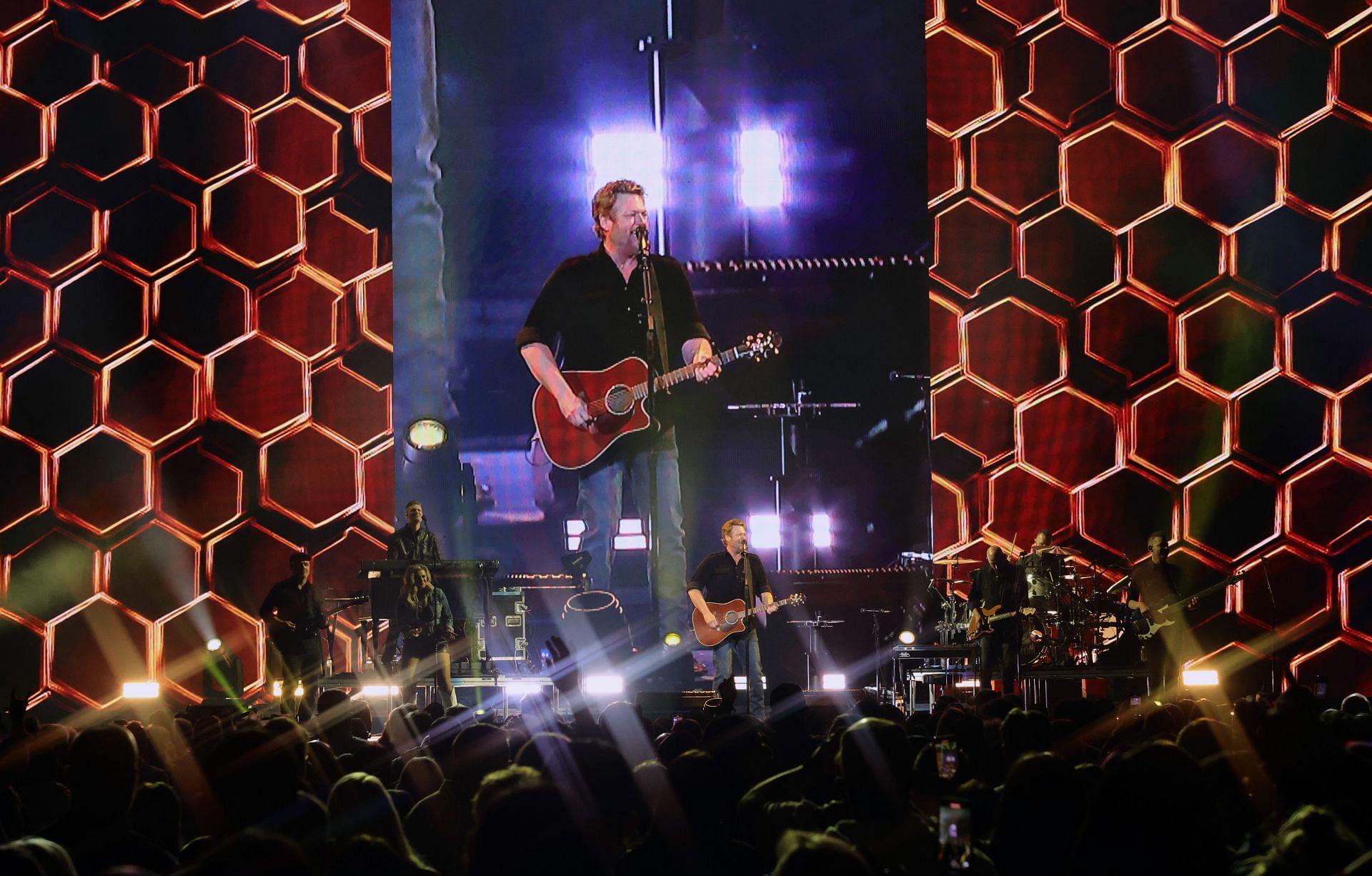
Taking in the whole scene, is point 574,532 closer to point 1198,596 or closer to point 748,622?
point 748,622

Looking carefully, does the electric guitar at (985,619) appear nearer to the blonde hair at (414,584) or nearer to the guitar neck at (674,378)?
the guitar neck at (674,378)

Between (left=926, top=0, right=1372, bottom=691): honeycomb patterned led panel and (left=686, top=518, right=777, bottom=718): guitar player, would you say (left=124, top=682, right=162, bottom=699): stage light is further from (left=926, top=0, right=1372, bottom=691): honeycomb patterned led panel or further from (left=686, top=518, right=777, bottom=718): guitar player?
(left=926, top=0, right=1372, bottom=691): honeycomb patterned led panel

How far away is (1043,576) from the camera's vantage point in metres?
7.02

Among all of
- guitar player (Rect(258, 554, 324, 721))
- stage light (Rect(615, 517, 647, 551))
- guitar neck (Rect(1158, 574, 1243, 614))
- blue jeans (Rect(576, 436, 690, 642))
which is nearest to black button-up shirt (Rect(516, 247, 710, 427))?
blue jeans (Rect(576, 436, 690, 642))

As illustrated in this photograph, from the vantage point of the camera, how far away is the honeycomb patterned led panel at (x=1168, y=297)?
7.86 m

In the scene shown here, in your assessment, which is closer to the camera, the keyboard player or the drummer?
the drummer

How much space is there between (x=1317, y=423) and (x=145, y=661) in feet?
24.6

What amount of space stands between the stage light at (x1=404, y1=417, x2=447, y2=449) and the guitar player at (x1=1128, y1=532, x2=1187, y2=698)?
4226 millimetres

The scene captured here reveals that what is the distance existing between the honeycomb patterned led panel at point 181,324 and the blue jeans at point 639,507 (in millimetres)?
1419

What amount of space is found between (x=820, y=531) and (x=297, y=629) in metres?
3.03

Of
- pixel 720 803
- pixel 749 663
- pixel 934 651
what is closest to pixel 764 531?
pixel 934 651

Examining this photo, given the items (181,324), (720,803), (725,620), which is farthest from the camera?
(181,324)

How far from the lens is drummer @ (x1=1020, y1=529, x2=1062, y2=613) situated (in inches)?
274

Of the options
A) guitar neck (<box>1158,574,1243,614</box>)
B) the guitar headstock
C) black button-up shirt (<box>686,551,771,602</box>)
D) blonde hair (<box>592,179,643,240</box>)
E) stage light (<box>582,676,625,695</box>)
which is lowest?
stage light (<box>582,676,625,695</box>)
